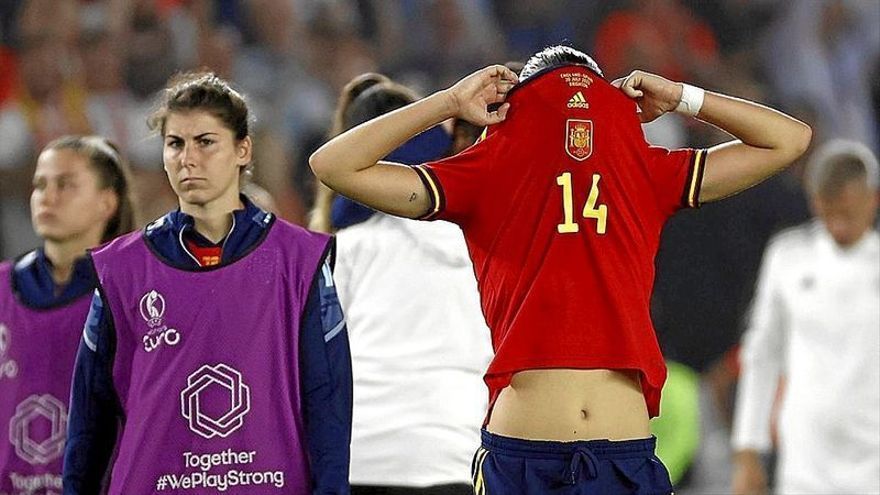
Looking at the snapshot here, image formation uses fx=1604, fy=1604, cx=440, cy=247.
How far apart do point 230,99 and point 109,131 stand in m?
5.65

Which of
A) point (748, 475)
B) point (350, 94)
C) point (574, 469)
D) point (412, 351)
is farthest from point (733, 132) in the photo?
point (748, 475)

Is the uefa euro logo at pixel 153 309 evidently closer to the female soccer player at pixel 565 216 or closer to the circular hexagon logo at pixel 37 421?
the female soccer player at pixel 565 216

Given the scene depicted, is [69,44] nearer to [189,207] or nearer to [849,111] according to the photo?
[849,111]

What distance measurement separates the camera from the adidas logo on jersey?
3.56 meters

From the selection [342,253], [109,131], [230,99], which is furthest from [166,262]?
[109,131]

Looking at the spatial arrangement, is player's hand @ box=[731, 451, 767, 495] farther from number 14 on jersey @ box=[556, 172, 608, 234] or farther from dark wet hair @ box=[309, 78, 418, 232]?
number 14 on jersey @ box=[556, 172, 608, 234]

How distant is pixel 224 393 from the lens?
366 centimetres

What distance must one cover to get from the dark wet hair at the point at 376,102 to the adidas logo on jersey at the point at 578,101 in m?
1.07

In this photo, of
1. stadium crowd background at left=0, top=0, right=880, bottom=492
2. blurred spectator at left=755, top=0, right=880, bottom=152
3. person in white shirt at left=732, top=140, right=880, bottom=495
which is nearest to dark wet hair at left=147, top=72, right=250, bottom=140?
person in white shirt at left=732, top=140, right=880, bottom=495

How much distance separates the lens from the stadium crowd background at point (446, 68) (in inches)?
368

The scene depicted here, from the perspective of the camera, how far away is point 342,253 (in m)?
4.55

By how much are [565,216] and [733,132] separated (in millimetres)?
481

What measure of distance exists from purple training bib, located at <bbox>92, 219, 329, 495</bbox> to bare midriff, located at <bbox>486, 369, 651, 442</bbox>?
21.7 inches

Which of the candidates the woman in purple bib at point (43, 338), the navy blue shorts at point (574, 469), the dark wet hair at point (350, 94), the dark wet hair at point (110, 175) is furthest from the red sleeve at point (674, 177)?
the dark wet hair at point (110, 175)
